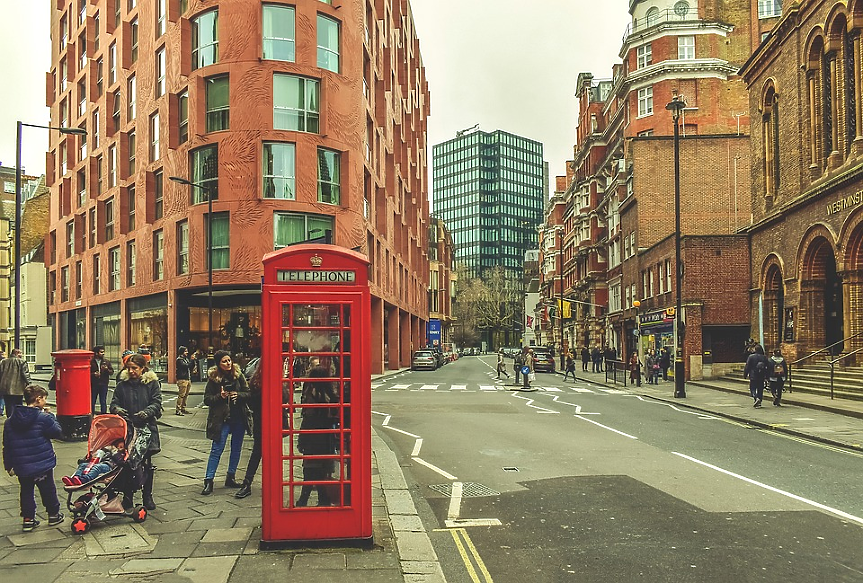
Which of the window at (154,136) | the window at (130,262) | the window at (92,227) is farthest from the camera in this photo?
the window at (92,227)

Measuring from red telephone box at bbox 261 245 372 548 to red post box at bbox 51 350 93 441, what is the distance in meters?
9.00

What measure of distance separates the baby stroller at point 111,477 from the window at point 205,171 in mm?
25289

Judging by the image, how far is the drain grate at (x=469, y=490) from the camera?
916 cm

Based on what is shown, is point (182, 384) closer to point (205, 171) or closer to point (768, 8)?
point (205, 171)

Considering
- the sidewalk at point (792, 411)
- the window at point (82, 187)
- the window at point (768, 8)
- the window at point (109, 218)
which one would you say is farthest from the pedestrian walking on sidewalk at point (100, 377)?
the window at point (768, 8)

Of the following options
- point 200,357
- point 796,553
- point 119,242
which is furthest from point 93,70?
point 796,553

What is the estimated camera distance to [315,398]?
6574 millimetres

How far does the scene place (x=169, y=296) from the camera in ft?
112

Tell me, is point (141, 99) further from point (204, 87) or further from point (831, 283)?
point (831, 283)

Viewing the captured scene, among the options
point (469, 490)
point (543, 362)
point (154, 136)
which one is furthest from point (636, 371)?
point (154, 136)

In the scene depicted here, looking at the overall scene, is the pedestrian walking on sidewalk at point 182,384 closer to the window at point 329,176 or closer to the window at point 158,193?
the window at point 329,176

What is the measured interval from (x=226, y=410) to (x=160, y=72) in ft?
106

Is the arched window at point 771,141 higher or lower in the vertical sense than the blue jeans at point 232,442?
higher

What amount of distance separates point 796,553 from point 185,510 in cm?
618
